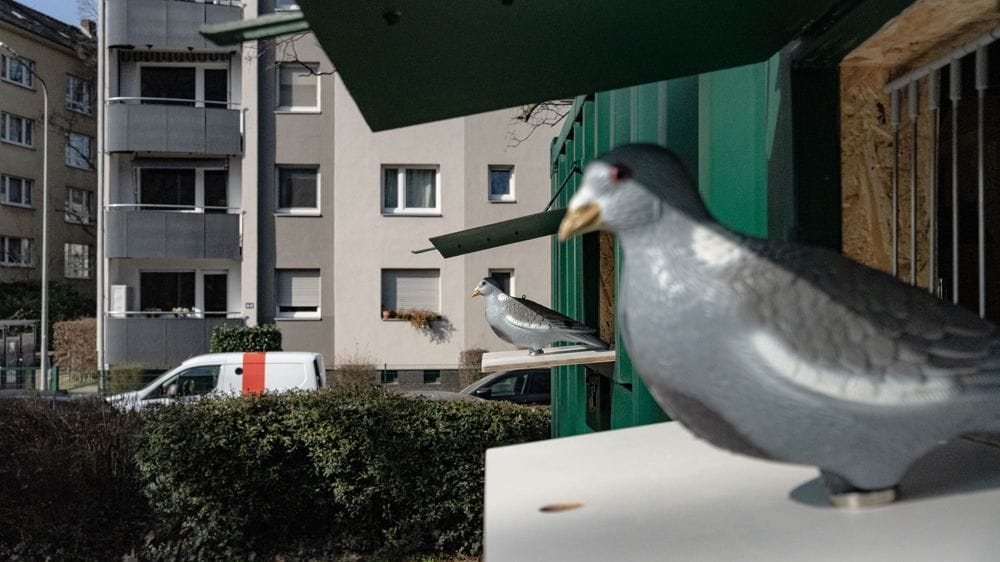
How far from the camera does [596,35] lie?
68.1 inches

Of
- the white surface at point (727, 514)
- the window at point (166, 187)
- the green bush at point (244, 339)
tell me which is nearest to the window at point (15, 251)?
the window at point (166, 187)

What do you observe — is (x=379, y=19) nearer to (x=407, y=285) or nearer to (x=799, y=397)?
(x=799, y=397)

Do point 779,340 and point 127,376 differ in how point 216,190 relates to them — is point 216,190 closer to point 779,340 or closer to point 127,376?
point 127,376

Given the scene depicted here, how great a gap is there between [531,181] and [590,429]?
582 inches

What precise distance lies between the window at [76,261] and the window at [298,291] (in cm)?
1413

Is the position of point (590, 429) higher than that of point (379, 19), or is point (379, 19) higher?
point (379, 19)

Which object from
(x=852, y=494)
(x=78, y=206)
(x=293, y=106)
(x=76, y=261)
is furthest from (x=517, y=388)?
(x=78, y=206)

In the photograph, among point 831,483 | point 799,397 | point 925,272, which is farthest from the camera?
point 925,272

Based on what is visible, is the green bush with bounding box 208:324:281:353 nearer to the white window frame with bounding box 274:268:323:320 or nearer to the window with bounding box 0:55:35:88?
the white window frame with bounding box 274:268:323:320

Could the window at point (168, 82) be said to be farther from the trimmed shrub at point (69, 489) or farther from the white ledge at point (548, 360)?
the white ledge at point (548, 360)

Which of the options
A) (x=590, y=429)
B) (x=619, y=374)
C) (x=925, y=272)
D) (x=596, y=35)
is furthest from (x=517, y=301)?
(x=596, y=35)

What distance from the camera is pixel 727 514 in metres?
1.26

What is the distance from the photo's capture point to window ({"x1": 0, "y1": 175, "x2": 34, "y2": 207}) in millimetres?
30750

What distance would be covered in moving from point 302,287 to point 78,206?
15143mm
